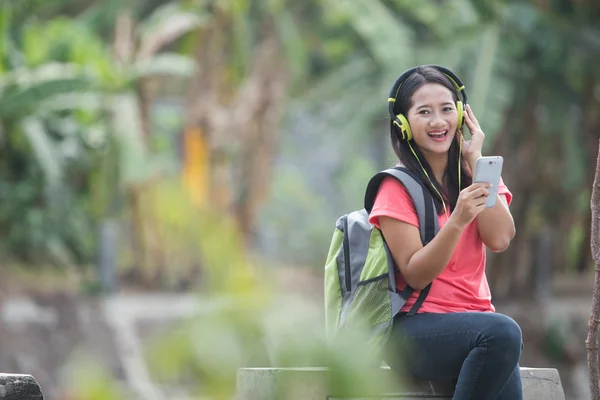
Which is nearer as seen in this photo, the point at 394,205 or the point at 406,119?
the point at 394,205

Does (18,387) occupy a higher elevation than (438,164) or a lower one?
lower

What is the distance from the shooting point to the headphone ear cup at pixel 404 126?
2.98m

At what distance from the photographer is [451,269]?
9.65ft

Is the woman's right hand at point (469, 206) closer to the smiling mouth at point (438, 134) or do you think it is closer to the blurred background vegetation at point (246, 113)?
the smiling mouth at point (438, 134)

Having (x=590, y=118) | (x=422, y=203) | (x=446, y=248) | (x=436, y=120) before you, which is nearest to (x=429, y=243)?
(x=446, y=248)

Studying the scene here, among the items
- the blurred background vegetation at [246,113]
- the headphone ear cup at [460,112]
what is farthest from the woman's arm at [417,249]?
the blurred background vegetation at [246,113]

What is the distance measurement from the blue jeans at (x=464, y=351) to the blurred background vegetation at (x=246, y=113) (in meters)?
7.34

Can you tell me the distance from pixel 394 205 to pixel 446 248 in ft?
0.65

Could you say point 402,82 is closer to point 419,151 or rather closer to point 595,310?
point 419,151

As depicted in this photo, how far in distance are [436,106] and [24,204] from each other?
34.5ft

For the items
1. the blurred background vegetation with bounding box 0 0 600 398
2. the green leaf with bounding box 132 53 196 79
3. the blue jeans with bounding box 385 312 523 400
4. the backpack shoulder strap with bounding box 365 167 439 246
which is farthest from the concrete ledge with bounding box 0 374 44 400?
the green leaf with bounding box 132 53 196 79

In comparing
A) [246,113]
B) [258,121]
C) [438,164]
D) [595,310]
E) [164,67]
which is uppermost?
[164,67]

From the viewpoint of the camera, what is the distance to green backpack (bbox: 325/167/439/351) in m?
2.85

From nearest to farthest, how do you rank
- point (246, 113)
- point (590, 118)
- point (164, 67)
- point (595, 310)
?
point (595, 310), point (164, 67), point (590, 118), point (246, 113)
